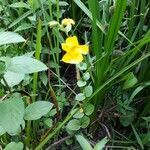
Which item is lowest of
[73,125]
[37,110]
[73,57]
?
[73,125]

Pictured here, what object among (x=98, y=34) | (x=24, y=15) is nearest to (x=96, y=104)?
(x=98, y=34)

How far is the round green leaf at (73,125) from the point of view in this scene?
1.02 metres

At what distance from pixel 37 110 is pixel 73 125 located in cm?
18

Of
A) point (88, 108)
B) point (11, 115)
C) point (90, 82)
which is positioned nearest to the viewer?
point (11, 115)

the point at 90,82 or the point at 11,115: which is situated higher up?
the point at 11,115

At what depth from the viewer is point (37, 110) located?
880 millimetres

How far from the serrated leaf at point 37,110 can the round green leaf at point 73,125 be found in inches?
6.7

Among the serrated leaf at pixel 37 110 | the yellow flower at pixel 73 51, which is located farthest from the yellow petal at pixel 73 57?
the serrated leaf at pixel 37 110

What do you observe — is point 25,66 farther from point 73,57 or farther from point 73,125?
point 73,125

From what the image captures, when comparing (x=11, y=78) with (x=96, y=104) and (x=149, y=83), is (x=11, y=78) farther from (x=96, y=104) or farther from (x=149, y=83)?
(x=149, y=83)

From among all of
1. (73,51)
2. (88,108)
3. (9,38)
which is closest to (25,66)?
(9,38)

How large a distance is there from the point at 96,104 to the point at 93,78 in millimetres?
80

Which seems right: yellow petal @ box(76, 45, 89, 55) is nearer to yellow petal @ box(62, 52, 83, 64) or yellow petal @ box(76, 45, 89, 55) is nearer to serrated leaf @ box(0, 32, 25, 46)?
yellow petal @ box(62, 52, 83, 64)

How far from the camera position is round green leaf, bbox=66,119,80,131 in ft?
3.35
